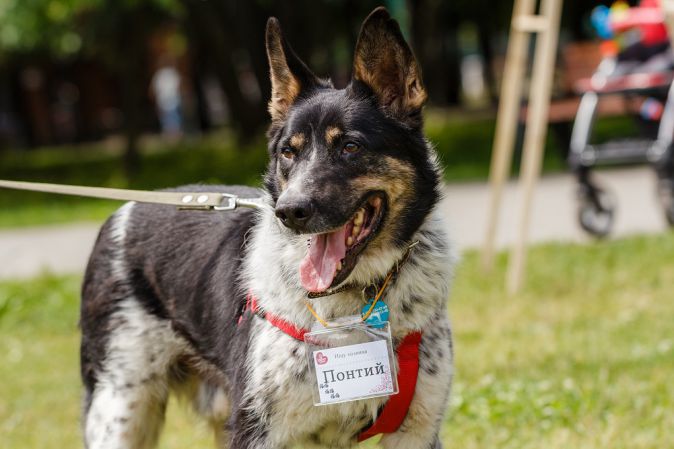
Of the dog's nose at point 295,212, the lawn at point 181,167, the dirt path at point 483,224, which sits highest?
the dog's nose at point 295,212

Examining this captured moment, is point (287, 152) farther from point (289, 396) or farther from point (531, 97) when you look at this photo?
point (531, 97)

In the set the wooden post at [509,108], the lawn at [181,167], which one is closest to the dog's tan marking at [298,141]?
the wooden post at [509,108]

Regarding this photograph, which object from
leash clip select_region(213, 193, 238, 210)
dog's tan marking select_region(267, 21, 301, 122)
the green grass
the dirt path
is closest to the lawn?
the dirt path

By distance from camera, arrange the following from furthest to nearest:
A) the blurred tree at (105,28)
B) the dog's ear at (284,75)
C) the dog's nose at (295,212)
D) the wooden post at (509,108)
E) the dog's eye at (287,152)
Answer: the blurred tree at (105,28)
the wooden post at (509,108)
the dog's ear at (284,75)
the dog's eye at (287,152)
the dog's nose at (295,212)

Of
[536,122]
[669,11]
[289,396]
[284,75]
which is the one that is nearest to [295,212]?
[289,396]

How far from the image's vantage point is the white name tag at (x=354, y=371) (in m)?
3.29

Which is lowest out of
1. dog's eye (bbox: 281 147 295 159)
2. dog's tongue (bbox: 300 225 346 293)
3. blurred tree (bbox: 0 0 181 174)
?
blurred tree (bbox: 0 0 181 174)

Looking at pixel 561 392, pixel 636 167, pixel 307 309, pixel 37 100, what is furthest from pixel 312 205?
pixel 37 100

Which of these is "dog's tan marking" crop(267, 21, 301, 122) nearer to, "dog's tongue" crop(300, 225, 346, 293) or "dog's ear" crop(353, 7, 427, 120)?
"dog's ear" crop(353, 7, 427, 120)

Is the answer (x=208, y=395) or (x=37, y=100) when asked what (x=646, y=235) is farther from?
(x=37, y=100)

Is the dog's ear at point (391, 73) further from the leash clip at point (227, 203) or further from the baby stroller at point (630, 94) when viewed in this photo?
the baby stroller at point (630, 94)

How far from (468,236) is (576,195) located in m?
1.50

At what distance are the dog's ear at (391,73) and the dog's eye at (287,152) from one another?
0.36 metres

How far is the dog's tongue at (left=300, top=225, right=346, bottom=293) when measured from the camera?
326 centimetres
